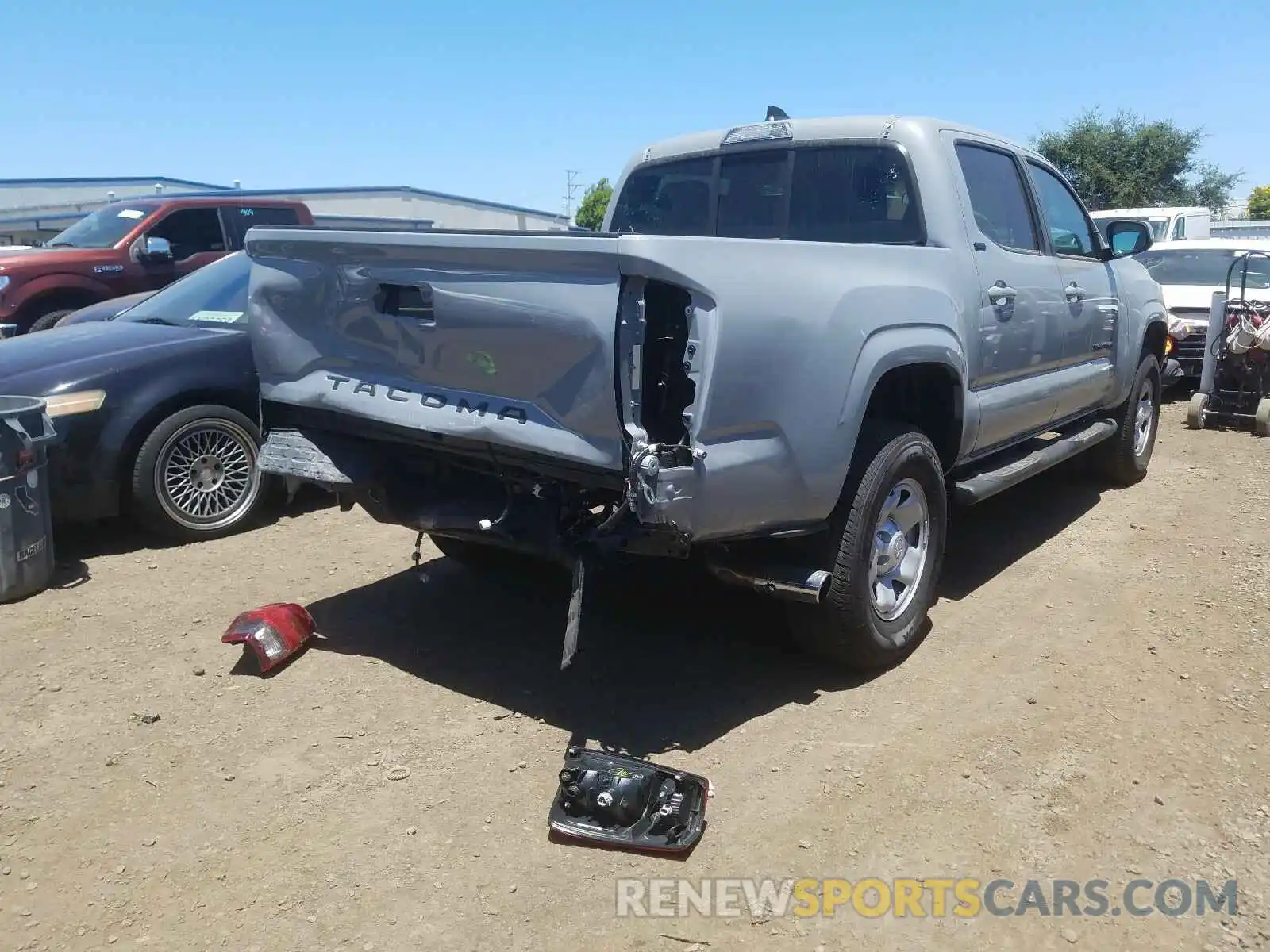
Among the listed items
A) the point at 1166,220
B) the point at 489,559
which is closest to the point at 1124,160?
the point at 1166,220

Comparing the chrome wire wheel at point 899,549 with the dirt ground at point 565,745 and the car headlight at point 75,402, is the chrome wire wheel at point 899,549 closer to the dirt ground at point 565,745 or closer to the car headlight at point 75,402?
the dirt ground at point 565,745

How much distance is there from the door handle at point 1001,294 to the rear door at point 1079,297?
798 millimetres

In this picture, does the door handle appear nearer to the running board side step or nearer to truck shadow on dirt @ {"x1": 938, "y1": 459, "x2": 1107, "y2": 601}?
the running board side step

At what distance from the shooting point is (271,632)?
4.19 m

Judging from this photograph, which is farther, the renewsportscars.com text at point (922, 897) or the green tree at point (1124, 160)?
the green tree at point (1124, 160)

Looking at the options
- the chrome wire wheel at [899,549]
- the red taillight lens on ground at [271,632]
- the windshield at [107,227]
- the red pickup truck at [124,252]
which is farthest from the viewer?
the windshield at [107,227]

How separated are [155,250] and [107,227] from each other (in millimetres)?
1422

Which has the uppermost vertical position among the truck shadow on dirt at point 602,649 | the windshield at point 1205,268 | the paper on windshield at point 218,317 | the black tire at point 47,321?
the windshield at point 1205,268

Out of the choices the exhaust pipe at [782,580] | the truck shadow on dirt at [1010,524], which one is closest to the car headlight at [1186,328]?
the truck shadow on dirt at [1010,524]

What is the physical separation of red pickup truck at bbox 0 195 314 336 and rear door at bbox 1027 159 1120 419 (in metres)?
7.79

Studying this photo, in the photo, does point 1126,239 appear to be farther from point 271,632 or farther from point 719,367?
point 271,632

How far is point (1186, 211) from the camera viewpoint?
16953mm

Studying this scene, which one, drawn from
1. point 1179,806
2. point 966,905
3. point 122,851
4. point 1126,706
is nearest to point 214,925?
point 122,851

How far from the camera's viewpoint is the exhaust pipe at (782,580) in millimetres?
3408
